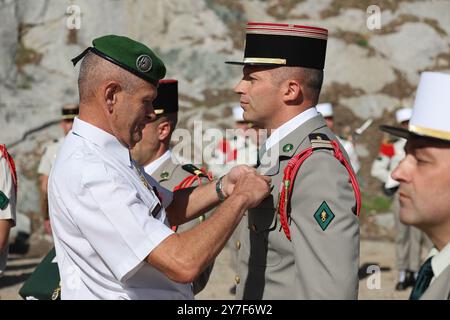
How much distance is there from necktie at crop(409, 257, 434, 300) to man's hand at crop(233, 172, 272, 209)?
3.12 ft

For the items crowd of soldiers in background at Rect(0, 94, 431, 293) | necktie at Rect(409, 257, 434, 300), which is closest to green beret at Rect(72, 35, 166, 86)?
necktie at Rect(409, 257, 434, 300)

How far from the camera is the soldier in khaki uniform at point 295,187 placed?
3.55 meters

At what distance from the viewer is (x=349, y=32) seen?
1928 centimetres

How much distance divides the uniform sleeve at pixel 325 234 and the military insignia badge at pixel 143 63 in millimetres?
809

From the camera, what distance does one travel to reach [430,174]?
279 cm

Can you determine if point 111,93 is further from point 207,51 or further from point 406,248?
point 207,51

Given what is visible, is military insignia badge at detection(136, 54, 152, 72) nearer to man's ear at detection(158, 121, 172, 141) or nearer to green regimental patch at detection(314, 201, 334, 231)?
green regimental patch at detection(314, 201, 334, 231)

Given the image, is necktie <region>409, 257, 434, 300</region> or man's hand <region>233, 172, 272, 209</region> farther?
man's hand <region>233, 172, 272, 209</region>

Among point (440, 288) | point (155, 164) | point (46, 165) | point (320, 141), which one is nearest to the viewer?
point (440, 288)

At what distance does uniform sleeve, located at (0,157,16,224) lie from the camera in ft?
17.1

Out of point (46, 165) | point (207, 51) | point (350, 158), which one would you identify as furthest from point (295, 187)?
point (207, 51)

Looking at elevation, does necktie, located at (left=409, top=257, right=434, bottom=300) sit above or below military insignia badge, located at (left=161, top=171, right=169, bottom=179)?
above

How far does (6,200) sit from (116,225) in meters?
2.02

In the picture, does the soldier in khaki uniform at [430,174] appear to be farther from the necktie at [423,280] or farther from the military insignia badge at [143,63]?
the military insignia badge at [143,63]
